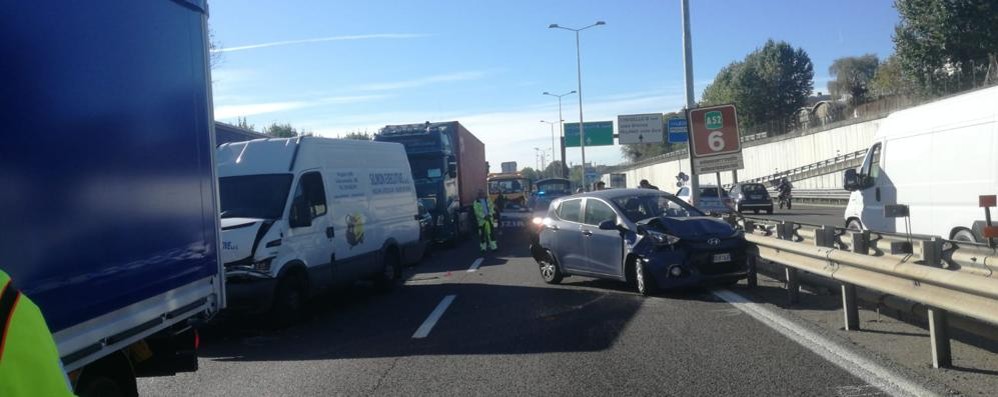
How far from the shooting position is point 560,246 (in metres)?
12.1

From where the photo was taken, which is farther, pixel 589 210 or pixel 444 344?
pixel 589 210

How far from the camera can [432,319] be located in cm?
950

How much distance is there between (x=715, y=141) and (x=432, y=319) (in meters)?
7.73

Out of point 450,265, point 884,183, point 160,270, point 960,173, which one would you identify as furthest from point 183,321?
point 450,265

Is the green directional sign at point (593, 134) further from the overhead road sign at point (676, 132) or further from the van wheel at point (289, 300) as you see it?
the van wheel at point (289, 300)

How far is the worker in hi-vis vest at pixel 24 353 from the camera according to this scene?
1640 millimetres

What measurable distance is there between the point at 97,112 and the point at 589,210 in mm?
8794

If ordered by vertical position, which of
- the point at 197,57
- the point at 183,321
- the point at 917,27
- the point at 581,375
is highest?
the point at 917,27

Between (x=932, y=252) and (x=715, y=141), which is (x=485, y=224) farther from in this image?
(x=932, y=252)

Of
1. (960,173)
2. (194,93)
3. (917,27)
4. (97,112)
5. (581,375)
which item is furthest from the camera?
(917,27)

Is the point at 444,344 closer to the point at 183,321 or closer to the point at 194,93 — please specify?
the point at 183,321

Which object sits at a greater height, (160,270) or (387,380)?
(160,270)

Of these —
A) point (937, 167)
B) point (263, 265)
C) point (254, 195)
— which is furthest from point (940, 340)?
point (254, 195)

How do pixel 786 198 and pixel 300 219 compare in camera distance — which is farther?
pixel 786 198
